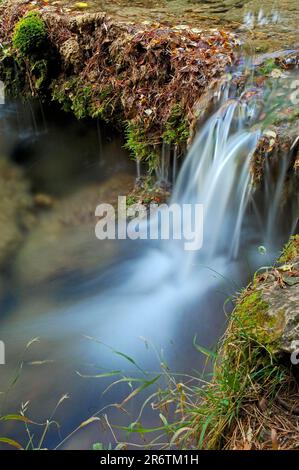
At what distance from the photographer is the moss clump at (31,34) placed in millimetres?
5422

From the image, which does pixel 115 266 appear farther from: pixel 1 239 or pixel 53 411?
pixel 53 411

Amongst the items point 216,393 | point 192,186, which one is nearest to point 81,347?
point 216,393

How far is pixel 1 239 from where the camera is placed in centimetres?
473

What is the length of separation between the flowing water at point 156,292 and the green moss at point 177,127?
0.76 feet

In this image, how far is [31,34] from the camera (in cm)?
541

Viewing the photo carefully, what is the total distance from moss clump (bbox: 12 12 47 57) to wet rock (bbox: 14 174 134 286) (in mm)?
1767

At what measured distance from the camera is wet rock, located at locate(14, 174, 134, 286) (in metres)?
4.40

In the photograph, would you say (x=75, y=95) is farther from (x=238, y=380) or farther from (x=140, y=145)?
(x=238, y=380)

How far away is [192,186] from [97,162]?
1494 mm

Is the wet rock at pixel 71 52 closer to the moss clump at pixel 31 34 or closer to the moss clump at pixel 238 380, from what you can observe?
the moss clump at pixel 31 34

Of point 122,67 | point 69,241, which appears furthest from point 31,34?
point 69,241

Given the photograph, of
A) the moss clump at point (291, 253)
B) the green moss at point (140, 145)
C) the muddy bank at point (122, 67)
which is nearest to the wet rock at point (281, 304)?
the moss clump at point (291, 253)

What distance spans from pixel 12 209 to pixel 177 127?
196cm
